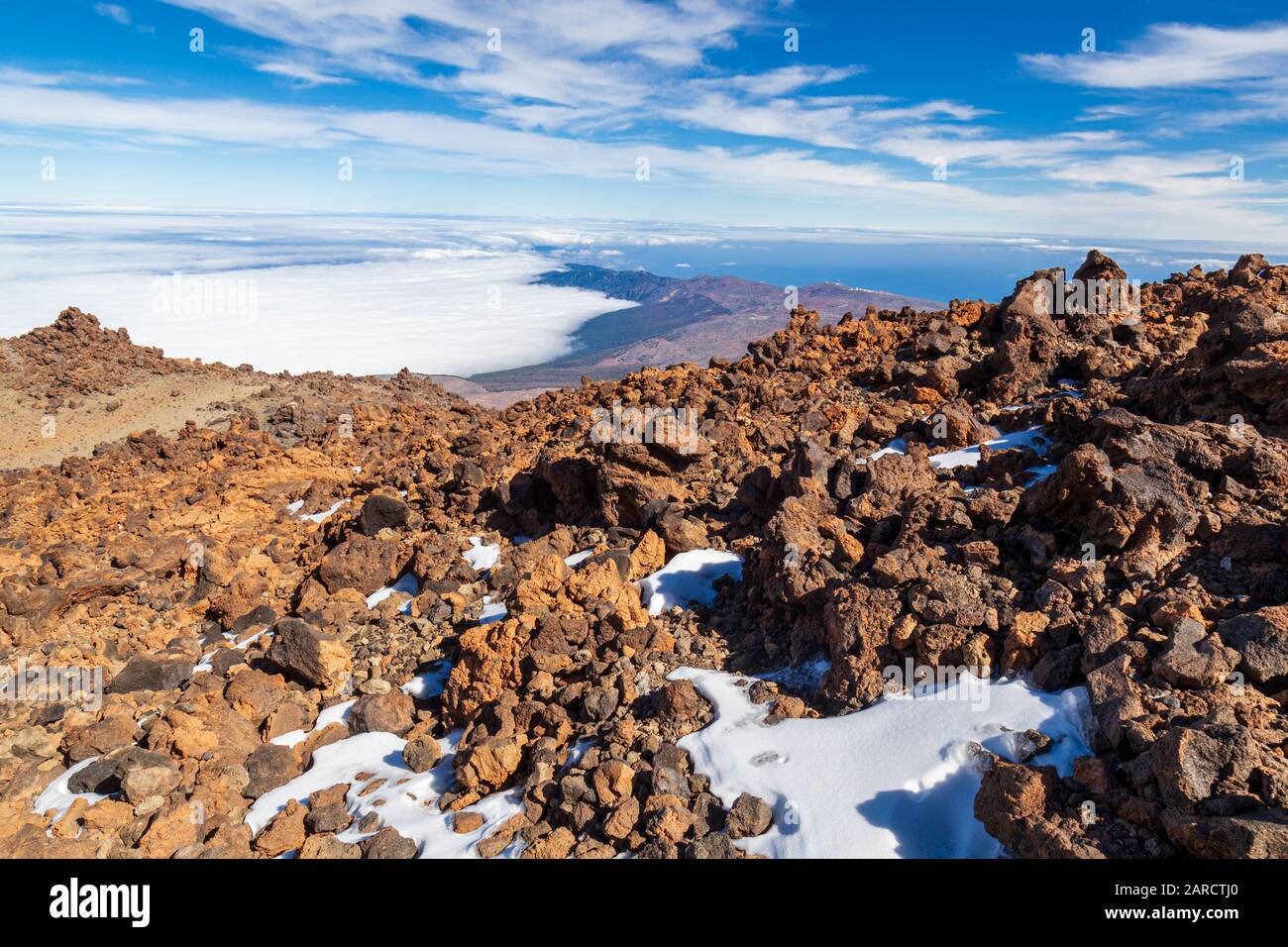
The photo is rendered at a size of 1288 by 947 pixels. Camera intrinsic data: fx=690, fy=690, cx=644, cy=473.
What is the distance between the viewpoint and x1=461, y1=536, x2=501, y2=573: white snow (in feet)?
31.5

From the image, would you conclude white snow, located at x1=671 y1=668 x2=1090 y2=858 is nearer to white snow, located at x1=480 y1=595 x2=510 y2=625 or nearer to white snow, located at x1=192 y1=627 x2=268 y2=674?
white snow, located at x1=480 y1=595 x2=510 y2=625

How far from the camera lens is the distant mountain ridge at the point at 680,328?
102 metres

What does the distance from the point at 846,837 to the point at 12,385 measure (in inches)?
1127

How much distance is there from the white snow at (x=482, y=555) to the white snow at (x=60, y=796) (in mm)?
4458

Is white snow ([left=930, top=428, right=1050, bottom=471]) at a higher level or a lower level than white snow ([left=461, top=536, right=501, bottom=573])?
higher

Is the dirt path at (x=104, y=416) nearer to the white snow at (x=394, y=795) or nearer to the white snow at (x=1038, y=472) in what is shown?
the white snow at (x=394, y=795)

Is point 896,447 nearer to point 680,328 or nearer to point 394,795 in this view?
point 394,795

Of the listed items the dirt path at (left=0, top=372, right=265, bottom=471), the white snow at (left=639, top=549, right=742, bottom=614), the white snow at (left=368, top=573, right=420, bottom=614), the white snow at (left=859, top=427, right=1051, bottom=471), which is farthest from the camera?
the dirt path at (left=0, top=372, right=265, bottom=471)

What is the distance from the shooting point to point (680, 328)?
463ft

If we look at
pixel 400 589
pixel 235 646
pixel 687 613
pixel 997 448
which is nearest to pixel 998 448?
pixel 997 448

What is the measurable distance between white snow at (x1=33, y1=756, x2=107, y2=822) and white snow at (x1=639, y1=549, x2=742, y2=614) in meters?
5.35

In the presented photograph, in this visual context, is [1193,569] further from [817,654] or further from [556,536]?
[556,536]

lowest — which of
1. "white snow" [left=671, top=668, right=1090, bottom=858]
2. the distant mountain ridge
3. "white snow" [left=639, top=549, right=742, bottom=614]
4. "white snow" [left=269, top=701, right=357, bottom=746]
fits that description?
"white snow" [left=269, top=701, right=357, bottom=746]

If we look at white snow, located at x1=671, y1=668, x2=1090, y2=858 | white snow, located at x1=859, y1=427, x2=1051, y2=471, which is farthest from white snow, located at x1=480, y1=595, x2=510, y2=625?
white snow, located at x1=859, y1=427, x2=1051, y2=471
